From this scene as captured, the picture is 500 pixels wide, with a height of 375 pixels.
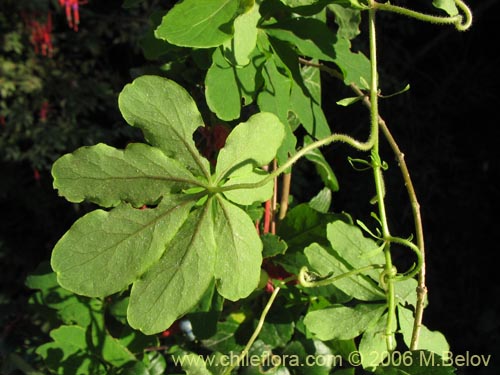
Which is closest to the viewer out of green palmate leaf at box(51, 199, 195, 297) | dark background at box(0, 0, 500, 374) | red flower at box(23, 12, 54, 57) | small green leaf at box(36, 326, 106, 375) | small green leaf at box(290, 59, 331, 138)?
green palmate leaf at box(51, 199, 195, 297)

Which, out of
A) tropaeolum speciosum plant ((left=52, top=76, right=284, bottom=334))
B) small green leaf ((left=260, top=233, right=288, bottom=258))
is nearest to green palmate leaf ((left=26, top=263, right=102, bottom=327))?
small green leaf ((left=260, top=233, right=288, bottom=258))

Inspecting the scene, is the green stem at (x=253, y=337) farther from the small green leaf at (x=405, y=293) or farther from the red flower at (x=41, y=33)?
the red flower at (x=41, y=33)

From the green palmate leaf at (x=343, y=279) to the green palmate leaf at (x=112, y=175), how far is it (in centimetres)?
21

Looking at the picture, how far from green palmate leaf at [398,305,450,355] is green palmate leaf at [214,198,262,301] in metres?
0.24

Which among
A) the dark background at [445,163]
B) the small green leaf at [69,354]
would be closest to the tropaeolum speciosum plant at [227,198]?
the small green leaf at [69,354]

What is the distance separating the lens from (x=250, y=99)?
68 centimetres

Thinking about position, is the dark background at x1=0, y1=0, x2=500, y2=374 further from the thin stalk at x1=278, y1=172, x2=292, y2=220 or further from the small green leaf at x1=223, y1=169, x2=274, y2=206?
the small green leaf at x1=223, y1=169, x2=274, y2=206

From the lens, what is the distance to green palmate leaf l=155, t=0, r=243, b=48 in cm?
58

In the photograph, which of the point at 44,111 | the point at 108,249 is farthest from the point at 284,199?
the point at 44,111

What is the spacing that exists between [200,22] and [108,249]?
0.77 ft

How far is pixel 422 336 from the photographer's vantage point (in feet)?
2.43

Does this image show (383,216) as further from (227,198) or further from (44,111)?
(44,111)

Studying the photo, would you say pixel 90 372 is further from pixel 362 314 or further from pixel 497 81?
pixel 497 81

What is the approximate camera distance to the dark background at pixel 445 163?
2.33 m
